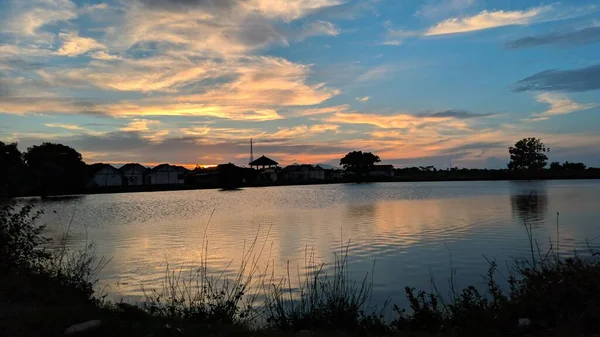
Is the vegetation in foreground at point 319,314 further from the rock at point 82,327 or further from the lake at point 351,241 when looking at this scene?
the lake at point 351,241

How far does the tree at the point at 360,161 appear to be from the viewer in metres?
128

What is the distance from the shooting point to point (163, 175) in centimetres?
10894

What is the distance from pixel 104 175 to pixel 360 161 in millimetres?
64745

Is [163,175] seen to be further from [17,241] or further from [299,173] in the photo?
[17,241]

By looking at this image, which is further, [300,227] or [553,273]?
[300,227]

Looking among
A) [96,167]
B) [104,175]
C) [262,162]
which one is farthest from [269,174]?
[96,167]

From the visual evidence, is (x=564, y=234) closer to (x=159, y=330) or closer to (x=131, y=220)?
(x=159, y=330)

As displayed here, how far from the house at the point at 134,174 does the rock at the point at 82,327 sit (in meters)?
104

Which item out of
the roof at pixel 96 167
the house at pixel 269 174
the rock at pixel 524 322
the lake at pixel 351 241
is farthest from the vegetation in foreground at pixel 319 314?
the house at pixel 269 174

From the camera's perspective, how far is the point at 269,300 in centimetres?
1020

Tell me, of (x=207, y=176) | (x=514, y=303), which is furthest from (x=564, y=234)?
(x=207, y=176)

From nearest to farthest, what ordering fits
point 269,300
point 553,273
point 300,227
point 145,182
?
1. point 553,273
2. point 269,300
3. point 300,227
4. point 145,182

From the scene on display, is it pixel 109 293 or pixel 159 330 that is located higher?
pixel 159 330

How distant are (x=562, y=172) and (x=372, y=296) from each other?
12518cm
